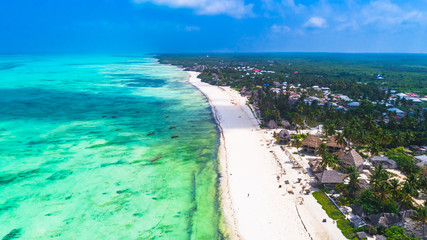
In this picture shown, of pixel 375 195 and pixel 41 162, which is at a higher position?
pixel 375 195

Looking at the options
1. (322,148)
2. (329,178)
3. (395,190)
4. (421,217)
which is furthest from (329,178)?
(421,217)

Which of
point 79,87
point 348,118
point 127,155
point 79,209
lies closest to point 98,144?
point 127,155

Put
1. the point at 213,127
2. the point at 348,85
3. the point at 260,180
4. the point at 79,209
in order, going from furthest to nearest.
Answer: the point at 348,85 → the point at 213,127 → the point at 260,180 → the point at 79,209

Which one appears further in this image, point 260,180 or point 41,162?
point 41,162

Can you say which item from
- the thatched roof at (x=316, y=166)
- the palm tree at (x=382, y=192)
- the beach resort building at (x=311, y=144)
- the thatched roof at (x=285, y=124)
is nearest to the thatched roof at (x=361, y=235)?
the palm tree at (x=382, y=192)

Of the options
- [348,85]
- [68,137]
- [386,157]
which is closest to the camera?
[386,157]

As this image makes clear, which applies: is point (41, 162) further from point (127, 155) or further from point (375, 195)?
point (375, 195)

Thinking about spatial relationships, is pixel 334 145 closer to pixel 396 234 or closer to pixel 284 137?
pixel 284 137
